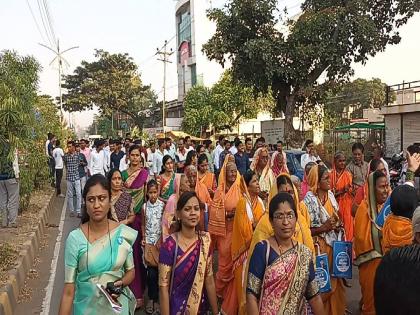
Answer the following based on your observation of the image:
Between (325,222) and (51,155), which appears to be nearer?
(325,222)

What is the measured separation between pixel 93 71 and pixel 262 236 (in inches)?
1882

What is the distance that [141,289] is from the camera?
574 cm

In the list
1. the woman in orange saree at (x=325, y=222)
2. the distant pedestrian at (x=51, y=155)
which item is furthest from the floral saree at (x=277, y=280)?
the distant pedestrian at (x=51, y=155)

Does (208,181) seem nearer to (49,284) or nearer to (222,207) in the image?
(222,207)

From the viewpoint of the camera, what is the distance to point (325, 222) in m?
4.80

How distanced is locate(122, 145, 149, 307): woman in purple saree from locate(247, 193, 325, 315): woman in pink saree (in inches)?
112

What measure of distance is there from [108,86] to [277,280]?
46640mm

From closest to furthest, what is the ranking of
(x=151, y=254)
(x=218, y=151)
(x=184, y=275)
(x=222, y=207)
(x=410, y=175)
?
(x=184, y=275), (x=410, y=175), (x=151, y=254), (x=222, y=207), (x=218, y=151)

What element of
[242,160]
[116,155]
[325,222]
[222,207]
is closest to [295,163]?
[242,160]

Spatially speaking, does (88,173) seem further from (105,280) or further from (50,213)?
(105,280)

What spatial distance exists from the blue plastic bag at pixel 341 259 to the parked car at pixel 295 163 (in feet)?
23.3

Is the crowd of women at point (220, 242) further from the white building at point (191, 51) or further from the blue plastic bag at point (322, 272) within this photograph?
the white building at point (191, 51)

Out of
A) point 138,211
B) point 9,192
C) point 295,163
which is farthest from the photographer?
point 295,163

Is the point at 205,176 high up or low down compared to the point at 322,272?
up
